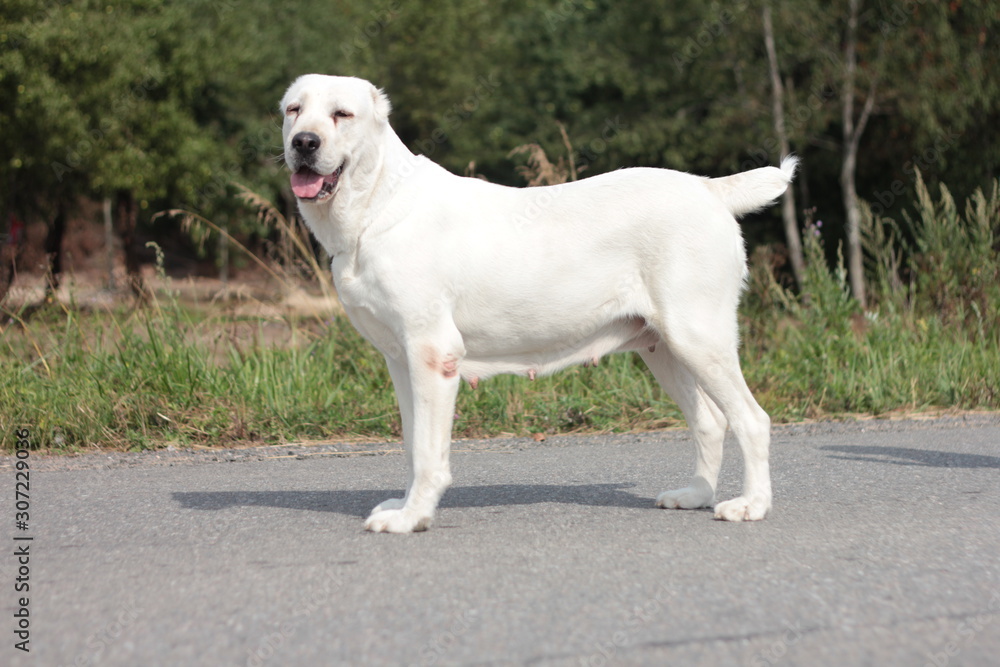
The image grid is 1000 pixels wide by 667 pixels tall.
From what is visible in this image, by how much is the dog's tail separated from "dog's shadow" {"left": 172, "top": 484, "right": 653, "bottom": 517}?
1.46 meters

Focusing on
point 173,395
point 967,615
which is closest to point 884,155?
point 173,395

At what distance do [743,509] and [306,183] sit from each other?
232 centimetres

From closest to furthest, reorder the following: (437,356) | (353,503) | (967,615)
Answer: (967,615) < (437,356) < (353,503)

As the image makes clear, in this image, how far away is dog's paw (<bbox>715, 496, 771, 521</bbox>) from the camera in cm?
431

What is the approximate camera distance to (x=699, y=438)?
15.5 feet

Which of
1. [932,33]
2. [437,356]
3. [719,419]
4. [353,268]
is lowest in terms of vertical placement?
[719,419]

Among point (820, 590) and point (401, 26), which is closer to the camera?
point (820, 590)

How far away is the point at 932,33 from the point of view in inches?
1199

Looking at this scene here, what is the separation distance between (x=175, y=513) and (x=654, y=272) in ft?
7.88

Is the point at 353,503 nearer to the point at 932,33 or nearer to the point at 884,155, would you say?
the point at 932,33
